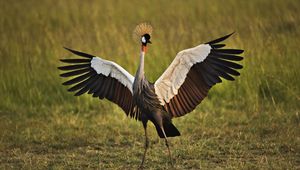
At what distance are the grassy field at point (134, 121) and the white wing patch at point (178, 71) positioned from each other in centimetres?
68

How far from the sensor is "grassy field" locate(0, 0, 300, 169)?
633 cm

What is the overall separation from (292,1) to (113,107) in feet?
20.7

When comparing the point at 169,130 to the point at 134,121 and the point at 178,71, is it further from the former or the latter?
the point at 134,121

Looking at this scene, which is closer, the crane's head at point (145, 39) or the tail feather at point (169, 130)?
the crane's head at point (145, 39)

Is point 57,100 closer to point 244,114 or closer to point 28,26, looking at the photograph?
point 244,114

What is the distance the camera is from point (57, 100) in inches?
337

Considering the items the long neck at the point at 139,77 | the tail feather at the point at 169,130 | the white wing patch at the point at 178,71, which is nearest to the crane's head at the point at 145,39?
the long neck at the point at 139,77

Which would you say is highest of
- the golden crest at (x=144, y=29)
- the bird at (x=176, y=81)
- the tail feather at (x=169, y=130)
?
the golden crest at (x=144, y=29)

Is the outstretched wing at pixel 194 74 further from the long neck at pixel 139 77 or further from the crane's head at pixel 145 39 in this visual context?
the crane's head at pixel 145 39

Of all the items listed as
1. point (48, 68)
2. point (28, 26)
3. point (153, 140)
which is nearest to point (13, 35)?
point (28, 26)

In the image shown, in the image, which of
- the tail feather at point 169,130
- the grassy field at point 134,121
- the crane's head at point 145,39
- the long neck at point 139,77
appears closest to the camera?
the long neck at point 139,77

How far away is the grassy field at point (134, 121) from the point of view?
6332 mm

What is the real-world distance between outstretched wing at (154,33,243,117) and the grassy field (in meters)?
0.61

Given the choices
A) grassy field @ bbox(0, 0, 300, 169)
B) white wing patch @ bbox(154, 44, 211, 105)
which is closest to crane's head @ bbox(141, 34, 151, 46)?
white wing patch @ bbox(154, 44, 211, 105)
